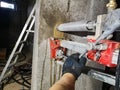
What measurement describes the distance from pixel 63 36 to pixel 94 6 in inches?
18.2

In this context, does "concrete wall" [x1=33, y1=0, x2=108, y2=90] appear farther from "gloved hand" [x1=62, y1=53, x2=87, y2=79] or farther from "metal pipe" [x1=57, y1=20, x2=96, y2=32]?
"gloved hand" [x1=62, y1=53, x2=87, y2=79]

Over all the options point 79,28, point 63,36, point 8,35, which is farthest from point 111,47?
point 8,35

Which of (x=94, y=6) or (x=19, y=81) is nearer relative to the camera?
(x=94, y=6)

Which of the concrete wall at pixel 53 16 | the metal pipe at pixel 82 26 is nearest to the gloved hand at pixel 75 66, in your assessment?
the metal pipe at pixel 82 26

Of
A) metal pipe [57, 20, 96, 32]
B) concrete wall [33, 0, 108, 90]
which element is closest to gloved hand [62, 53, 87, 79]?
metal pipe [57, 20, 96, 32]

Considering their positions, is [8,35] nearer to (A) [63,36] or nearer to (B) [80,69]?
(A) [63,36]

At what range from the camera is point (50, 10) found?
5.80 feet

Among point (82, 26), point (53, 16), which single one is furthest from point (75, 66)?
point (53, 16)

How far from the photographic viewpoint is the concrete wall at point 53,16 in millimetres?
1760

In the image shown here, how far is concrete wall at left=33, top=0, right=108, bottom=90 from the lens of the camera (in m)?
1.76

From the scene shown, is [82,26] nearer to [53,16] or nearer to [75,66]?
[75,66]

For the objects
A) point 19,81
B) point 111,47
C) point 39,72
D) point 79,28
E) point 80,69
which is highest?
point 79,28

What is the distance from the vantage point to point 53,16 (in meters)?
1.79

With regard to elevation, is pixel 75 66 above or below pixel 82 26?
below
